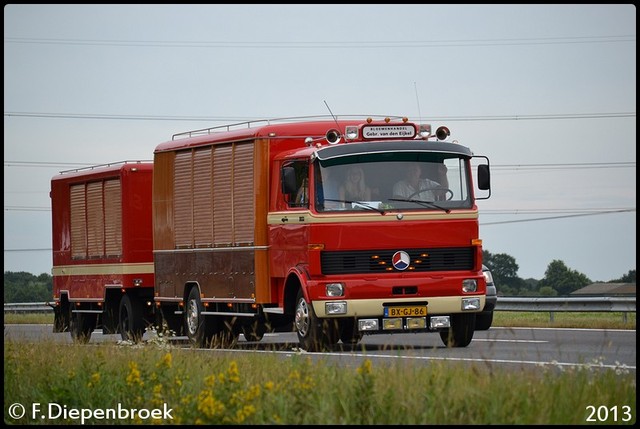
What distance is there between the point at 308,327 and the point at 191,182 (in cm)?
491

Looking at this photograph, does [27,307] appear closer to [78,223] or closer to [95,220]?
[78,223]

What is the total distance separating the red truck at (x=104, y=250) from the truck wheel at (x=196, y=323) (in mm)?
1237

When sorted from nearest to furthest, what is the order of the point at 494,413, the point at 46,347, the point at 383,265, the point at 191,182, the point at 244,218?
the point at 494,413, the point at 46,347, the point at 383,265, the point at 244,218, the point at 191,182

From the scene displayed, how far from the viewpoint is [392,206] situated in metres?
21.8

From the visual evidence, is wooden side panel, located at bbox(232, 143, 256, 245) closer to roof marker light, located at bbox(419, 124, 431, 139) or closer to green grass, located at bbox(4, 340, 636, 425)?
roof marker light, located at bbox(419, 124, 431, 139)

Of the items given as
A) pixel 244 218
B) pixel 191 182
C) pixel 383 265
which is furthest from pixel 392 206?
pixel 191 182

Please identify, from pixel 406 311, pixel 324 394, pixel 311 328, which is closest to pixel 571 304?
pixel 406 311

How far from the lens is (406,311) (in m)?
21.8

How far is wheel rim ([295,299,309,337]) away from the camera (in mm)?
21922

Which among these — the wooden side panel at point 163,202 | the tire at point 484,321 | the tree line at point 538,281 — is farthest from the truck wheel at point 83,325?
the tree line at point 538,281

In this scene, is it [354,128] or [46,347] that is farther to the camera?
[354,128]

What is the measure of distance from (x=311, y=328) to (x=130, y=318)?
7552mm

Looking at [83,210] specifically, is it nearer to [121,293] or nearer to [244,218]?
[121,293]

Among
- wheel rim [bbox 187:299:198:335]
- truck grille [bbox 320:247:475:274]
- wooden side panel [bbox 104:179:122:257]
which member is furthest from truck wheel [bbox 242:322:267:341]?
truck grille [bbox 320:247:475:274]
